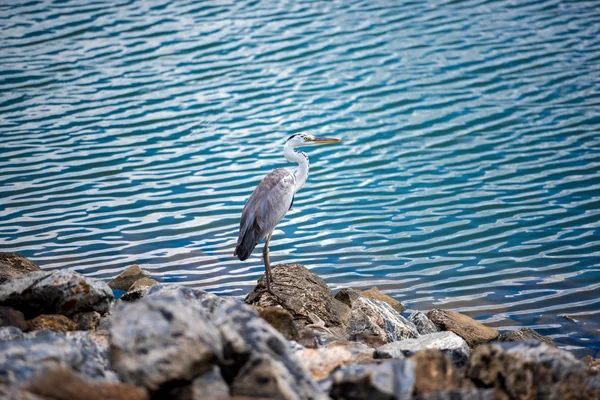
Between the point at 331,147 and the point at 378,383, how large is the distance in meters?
10.6

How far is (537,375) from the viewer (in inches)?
185

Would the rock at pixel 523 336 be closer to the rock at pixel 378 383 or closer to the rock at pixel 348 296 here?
the rock at pixel 348 296

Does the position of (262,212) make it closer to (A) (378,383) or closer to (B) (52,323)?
(B) (52,323)

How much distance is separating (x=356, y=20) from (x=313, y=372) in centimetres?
1641

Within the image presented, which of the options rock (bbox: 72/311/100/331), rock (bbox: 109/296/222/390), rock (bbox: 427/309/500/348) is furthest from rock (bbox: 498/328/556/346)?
rock (bbox: 109/296/222/390)

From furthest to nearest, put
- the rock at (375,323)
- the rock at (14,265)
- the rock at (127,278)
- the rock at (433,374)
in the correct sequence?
the rock at (127,278) < the rock at (14,265) < the rock at (375,323) < the rock at (433,374)

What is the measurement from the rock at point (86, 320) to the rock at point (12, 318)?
0.60 m

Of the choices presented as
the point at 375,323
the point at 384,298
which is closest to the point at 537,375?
the point at 375,323

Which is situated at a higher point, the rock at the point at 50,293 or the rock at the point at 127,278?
the rock at the point at 50,293

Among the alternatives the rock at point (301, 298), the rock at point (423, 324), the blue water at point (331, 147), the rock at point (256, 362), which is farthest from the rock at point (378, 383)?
the blue water at point (331, 147)

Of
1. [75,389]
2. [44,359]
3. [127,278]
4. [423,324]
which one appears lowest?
[423,324]

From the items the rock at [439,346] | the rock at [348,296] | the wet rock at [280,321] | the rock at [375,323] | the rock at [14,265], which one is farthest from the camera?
the rock at [348,296]

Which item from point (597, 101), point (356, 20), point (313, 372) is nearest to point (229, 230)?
point (313, 372)

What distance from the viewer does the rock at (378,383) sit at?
424 centimetres
